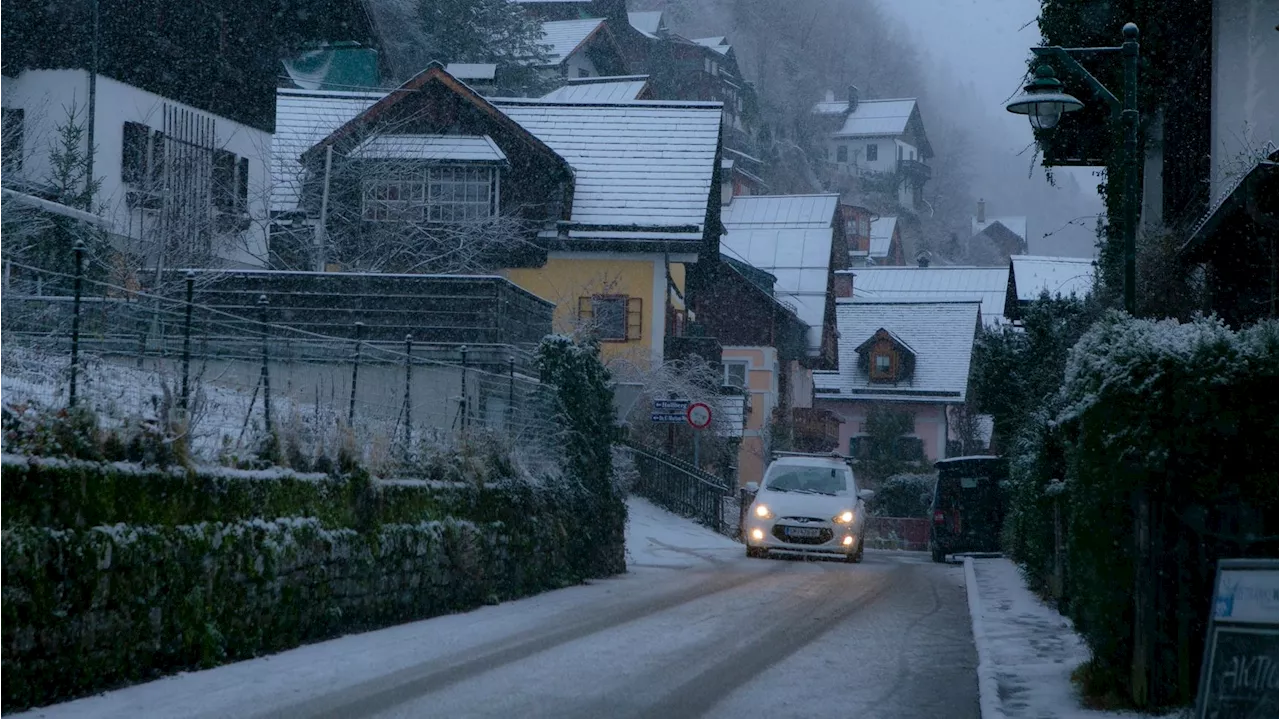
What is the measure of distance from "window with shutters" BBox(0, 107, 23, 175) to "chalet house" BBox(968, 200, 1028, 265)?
10678 cm

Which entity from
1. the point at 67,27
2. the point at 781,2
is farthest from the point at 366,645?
the point at 781,2

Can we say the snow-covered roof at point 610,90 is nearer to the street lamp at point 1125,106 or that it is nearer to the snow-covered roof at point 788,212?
the snow-covered roof at point 788,212

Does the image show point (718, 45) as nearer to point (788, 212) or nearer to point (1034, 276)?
point (788, 212)

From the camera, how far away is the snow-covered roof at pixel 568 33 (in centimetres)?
7558

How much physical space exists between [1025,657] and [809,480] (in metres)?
15.5

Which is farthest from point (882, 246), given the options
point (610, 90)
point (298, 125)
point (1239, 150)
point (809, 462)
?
point (1239, 150)

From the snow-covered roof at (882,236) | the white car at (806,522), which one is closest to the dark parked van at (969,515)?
the white car at (806,522)

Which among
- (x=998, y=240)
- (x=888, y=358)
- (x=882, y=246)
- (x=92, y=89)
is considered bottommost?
(x=888, y=358)

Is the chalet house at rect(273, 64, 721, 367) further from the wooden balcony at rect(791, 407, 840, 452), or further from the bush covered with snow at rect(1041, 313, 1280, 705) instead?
the bush covered with snow at rect(1041, 313, 1280, 705)

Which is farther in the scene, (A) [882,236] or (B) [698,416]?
(A) [882,236]

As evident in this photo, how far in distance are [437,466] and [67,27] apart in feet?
49.5

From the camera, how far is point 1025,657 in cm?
1122

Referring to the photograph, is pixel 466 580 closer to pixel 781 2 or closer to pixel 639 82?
pixel 639 82

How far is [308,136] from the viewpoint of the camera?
117 feet
